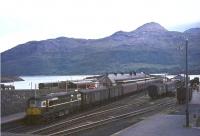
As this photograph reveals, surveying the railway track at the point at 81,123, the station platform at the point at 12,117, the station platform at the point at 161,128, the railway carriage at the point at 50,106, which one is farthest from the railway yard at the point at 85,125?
the station platform at the point at 161,128

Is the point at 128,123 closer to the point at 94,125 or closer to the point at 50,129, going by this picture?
the point at 94,125

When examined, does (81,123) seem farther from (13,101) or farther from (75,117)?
(13,101)

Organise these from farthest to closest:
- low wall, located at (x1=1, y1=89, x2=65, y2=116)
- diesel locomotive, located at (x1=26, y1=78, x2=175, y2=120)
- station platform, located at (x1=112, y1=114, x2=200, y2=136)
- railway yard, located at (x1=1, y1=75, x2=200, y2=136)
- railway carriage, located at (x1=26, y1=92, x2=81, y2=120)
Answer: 1. low wall, located at (x1=1, y1=89, x2=65, y2=116)
2. diesel locomotive, located at (x1=26, y1=78, x2=175, y2=120)
3. railway carriage, located at (x1=26, y1=92, x2=81, y2=120)
4. railway yard, located at (x1=1, y1=75, x2=200, y2=136)
5. station platform, located at (x1=112, y1=114, x2=200, y2=136)

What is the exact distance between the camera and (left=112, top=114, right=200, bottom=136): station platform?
1377 inches

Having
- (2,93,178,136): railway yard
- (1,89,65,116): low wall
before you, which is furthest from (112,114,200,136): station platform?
(1,89,65,116): low wall

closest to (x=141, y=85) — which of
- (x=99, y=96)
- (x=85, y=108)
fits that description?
(x=99, y=96)

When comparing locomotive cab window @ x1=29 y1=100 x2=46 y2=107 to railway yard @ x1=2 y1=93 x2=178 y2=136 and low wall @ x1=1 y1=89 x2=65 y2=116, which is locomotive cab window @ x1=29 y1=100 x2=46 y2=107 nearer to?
railway yard @ x1=2 y1=93 x2=178 y2=136

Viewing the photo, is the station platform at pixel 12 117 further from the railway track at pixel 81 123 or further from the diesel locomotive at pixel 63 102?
the railway track at pixel 81 123

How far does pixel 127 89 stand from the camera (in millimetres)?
85875

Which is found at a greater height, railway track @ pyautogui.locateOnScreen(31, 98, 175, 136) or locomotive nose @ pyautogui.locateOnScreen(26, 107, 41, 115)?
locomotive nose @ pyautogui.locateOnScreen(26, 107, 41, 115)

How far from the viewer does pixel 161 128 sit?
3841cm

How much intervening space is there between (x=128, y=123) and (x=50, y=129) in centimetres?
878

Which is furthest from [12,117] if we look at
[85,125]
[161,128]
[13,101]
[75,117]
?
[161,128]

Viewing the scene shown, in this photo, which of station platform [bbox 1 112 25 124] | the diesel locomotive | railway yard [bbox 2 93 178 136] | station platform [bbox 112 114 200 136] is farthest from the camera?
the diesel locomotive
